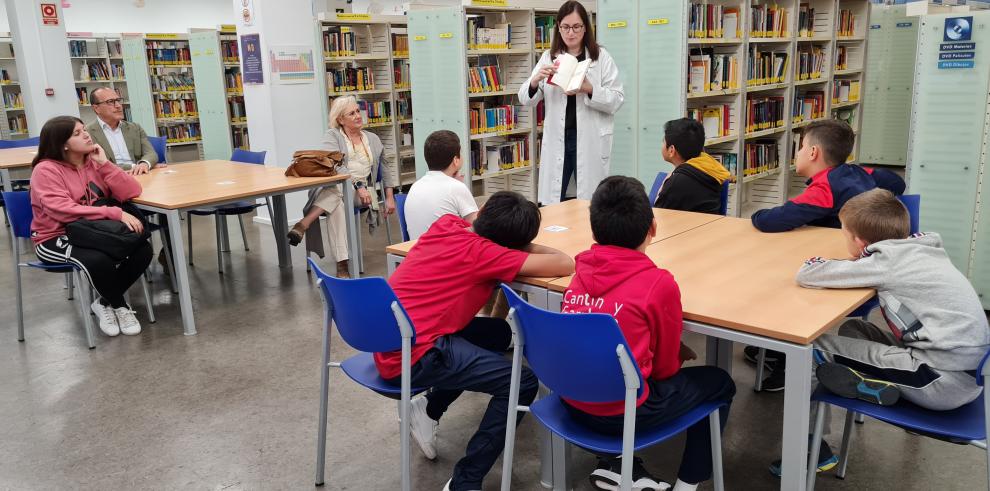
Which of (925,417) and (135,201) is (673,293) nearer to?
(925,417)

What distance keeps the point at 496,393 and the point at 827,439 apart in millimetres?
1363

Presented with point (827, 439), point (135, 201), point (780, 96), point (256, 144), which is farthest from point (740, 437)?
point (256, 144)

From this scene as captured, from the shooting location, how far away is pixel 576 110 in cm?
474

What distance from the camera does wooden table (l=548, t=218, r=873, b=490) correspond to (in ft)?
5.97

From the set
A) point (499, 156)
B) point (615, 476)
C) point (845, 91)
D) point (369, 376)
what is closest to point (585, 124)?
point (499, 156)

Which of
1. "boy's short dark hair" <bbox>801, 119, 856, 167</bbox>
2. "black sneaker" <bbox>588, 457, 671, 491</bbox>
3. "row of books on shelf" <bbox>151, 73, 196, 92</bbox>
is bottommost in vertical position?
"black sneaker" <bbox>588, 457, 671, 491</bbox>

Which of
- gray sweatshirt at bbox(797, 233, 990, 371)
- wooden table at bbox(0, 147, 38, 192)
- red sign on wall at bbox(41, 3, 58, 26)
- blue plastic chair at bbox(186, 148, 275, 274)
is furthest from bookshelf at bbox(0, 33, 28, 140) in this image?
gray sweatshirt at bbox(797, 233, 990, 371)

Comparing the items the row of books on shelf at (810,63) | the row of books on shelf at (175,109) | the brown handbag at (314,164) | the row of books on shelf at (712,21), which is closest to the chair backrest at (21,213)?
the brown handbag at (314,164)

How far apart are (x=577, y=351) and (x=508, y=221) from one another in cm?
65

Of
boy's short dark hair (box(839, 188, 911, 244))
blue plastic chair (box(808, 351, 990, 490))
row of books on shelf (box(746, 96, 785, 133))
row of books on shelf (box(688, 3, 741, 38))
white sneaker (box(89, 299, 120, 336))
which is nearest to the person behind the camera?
blue plastic chair (box(808, 351, 990, 490))

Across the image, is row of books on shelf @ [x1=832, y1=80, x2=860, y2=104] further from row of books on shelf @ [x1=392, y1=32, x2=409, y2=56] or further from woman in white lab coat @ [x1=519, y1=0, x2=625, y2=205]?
row of books on shelf @ [x1=392, y1=32, x2=409, y2=56]

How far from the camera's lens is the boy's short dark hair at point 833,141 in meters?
2.83

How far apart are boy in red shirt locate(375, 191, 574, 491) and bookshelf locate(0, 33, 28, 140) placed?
11.6m

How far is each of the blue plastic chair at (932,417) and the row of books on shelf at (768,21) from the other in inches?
180
